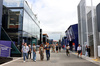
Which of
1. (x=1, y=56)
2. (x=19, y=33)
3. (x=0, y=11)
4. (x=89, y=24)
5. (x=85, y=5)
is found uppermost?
(x=85, y=5)

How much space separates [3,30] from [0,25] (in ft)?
2.77

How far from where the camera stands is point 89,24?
17.6 metres

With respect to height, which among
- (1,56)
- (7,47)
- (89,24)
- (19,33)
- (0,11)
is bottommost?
(1,56)

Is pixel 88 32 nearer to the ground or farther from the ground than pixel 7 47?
farther from the ground

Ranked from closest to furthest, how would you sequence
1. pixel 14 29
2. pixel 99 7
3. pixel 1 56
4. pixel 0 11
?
pixel 99 7, pixel 1 56, pixel 0 11, pixel 14 29

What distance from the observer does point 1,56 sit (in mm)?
12492

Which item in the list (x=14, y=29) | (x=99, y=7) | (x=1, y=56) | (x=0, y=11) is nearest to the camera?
(x=99, y=7)

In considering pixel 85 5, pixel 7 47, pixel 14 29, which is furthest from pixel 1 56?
pixel 85 5

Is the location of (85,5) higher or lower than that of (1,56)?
higher

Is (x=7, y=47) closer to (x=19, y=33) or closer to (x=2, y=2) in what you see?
(x=19, y=33)

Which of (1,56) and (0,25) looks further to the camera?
(0,25)

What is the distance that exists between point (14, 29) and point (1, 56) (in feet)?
17.6

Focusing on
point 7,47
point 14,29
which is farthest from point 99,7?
point 14,29

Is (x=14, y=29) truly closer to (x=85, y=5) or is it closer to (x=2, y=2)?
(x=2, y=2)
